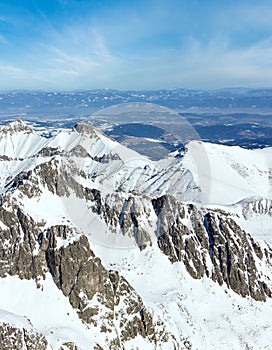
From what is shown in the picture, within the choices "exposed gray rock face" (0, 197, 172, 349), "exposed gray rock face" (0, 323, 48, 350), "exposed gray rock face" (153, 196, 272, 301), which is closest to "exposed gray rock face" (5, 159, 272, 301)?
"exposed gray rock face" (153, 196, 272, 301)

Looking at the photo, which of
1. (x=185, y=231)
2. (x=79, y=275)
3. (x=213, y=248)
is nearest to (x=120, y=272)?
(x=79, y=275)

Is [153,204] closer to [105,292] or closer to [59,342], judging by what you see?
[105,292]

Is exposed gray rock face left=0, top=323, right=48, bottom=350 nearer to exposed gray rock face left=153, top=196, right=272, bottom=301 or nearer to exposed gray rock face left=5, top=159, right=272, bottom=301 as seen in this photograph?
exposed gray rock face left=5, top=159, right=272, bottom=301

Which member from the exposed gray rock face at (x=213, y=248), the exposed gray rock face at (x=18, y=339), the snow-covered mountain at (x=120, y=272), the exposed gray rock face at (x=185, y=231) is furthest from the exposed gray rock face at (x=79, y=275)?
the exposed gray rock face at (x=213, y=248)

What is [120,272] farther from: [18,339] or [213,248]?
[18,339]

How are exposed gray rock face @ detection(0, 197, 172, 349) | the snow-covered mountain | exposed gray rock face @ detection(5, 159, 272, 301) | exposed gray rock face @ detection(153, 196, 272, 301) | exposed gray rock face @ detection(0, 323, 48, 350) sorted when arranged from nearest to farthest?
1. exposed gray rock face @ detection(0, 323, 48, 350)
2. the snow-covered mountain
3. exposed gray rock face @ detection(0, 197, 172, 349)
4. exposed gray rock face @ detection(153, 196, 272, 301)
5. exposed gray rock face @ detection(5, 159, 272, 301)

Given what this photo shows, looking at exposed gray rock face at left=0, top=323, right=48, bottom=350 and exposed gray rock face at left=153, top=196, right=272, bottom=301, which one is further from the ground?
exposed gray rock face at left=0, top=323, right=48, bottom=350
